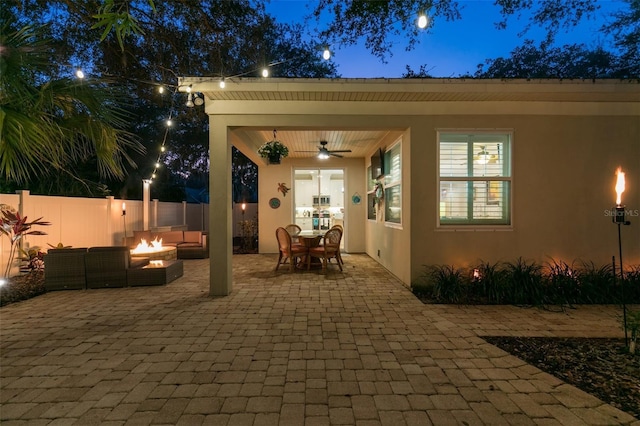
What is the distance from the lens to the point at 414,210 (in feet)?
16.1

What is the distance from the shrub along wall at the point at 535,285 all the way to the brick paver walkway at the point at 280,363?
0.28 metres

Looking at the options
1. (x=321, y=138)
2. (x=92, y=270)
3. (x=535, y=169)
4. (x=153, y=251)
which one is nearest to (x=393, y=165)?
(x=321, y=138)

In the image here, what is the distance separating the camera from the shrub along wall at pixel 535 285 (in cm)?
432

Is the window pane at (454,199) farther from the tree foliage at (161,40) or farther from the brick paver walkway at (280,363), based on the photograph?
the tree foliage at (161,40)

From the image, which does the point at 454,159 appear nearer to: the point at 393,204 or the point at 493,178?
the point at 493,178

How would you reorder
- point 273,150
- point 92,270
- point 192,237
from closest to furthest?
point 92,270, point 273,150, point 192,237

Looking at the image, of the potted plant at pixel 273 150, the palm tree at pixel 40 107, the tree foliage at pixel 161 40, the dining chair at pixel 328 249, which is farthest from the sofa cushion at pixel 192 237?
the palm tree at pixel 40 107

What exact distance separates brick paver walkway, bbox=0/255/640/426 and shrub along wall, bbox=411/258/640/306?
0.28m

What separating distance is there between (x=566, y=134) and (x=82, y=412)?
672cm

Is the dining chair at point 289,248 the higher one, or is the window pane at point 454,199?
the window pane at point 454,199

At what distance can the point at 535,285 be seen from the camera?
4.36 meters

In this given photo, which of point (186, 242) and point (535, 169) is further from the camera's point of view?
point (186, 242)

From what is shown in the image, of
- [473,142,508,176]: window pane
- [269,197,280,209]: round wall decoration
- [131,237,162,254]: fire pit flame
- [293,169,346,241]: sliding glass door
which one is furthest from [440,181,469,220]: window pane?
[131,237,162,254]: fire pit flame

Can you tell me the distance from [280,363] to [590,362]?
8.77 ft
